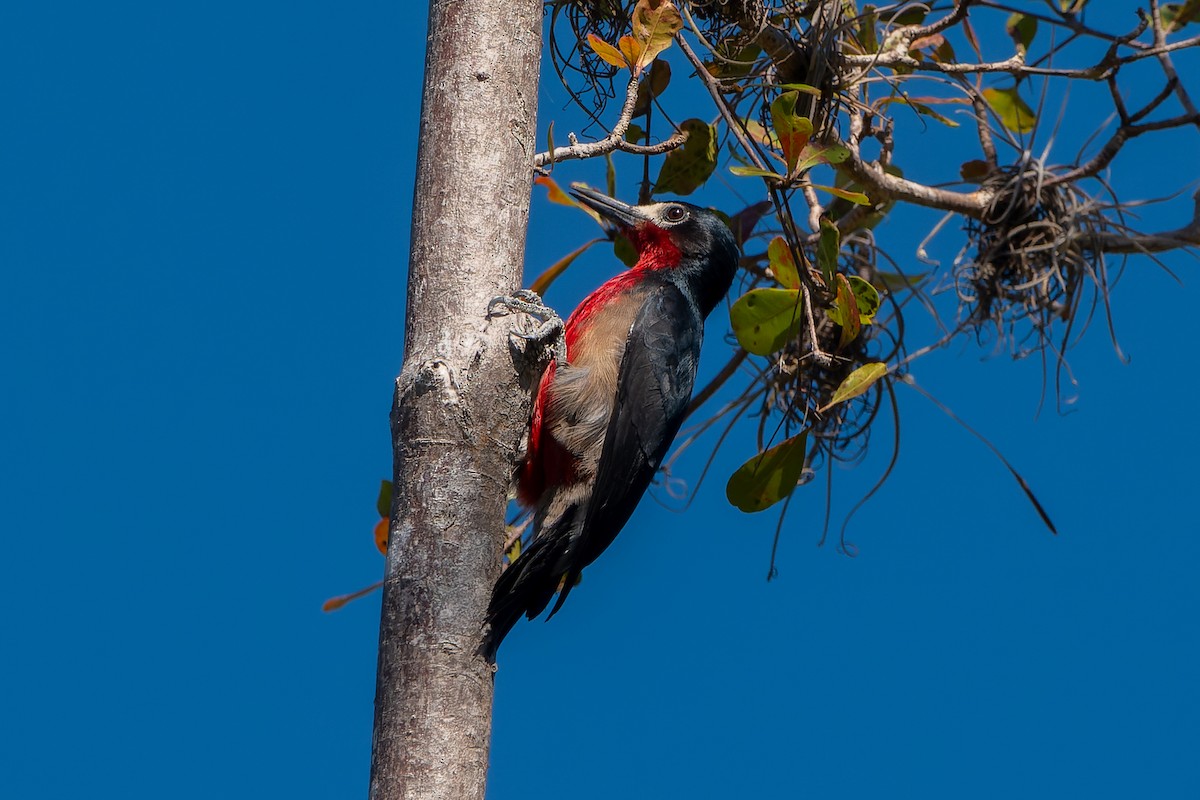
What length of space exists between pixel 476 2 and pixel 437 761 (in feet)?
5.67

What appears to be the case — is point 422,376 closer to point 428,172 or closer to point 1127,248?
point 428,172

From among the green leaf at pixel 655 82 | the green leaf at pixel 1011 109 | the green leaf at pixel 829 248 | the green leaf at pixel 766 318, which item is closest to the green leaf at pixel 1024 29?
the green leaf at pixel 1011 109

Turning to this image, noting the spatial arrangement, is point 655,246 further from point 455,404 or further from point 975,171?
point 455,404

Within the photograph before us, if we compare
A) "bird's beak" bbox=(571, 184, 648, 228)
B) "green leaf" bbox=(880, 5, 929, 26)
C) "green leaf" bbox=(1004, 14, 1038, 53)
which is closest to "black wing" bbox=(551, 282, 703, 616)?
"bird's beak" bbox=(571, 184, 648, 228)

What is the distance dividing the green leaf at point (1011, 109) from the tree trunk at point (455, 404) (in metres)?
1.96

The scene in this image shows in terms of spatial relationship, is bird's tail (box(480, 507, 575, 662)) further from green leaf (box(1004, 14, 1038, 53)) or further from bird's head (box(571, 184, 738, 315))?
green leaf (box(1004, 14, 1038, 53))

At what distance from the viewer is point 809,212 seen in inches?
161

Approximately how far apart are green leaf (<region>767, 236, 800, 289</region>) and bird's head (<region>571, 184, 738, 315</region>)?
2.74ft

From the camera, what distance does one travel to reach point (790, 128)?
3.12m

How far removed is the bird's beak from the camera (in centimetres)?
418

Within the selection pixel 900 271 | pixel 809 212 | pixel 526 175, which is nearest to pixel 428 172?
pixel 526 175

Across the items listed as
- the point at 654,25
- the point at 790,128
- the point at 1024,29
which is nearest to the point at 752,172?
the point at 790,128

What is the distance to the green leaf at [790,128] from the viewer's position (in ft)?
10.2

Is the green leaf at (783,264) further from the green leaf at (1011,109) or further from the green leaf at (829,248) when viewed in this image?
the green leaf at (1011,109)
